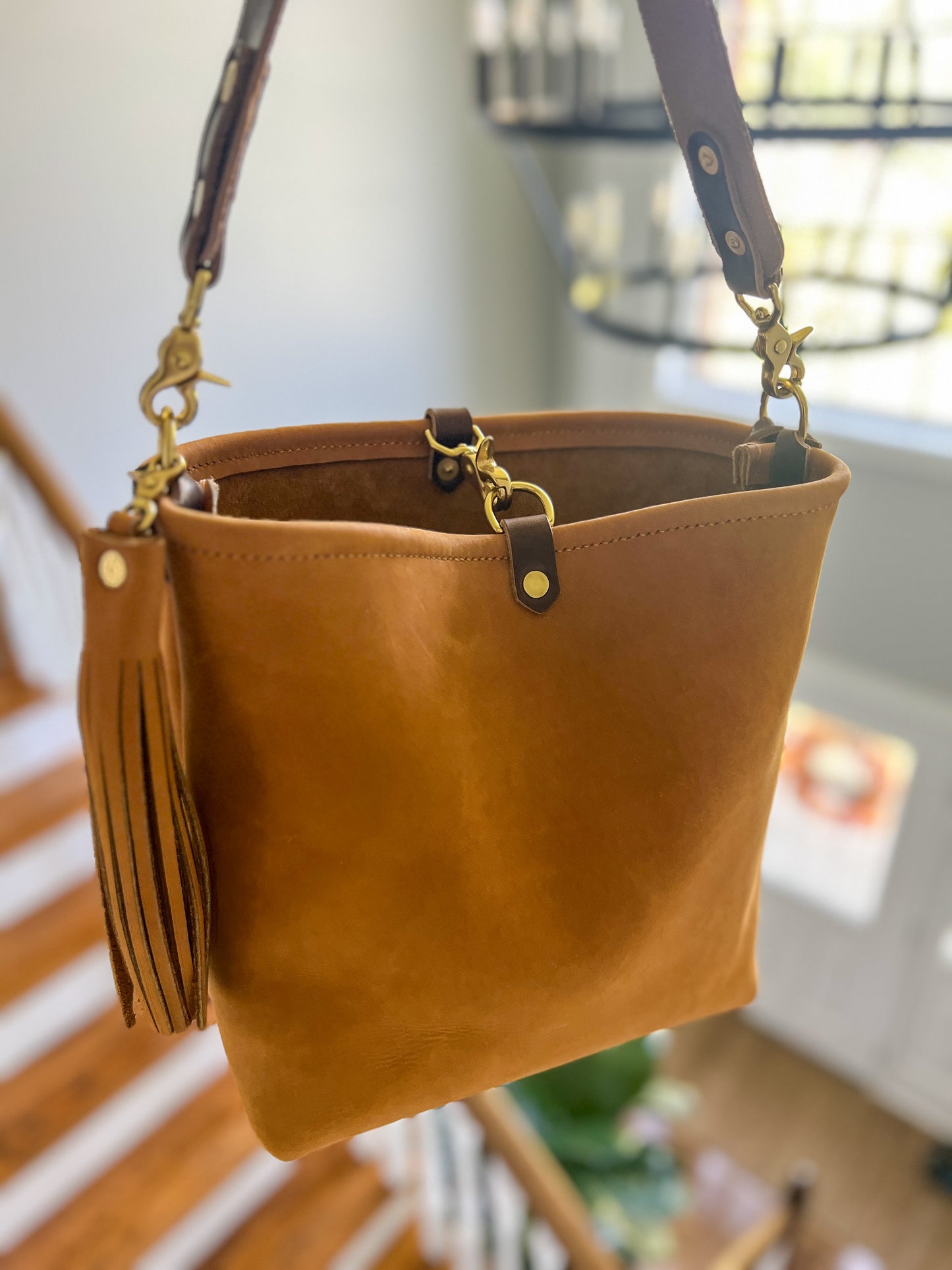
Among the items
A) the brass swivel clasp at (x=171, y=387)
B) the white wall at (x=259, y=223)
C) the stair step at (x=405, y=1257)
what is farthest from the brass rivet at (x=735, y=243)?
the stair step at (x=405, y=1257)

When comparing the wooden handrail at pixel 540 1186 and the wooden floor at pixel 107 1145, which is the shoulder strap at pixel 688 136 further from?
the wooden floor at pixel 107 1145

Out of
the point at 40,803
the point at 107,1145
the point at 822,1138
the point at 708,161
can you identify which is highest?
the point at 708,161

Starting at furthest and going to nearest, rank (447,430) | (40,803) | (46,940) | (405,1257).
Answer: (405,1257) → (40,803) → (46,940) → (447,430)

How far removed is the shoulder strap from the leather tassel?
0.12m

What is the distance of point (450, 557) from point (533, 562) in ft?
0.11

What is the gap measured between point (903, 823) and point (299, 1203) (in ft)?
6.06

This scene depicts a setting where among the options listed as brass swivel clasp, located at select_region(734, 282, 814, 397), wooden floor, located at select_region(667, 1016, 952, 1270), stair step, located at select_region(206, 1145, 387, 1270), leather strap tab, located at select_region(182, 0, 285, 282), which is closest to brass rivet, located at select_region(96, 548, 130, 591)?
leather strap tab, located at select_region(182, 0, 285, 282)

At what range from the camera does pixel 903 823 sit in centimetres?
253

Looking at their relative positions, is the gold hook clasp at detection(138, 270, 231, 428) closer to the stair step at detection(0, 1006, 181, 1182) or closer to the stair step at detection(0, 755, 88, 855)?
the stair step at detection(0, 1006, 181, 1182)

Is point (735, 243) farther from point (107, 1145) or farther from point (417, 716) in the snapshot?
point (107, 1145)

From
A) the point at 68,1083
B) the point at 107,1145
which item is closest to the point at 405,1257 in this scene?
the point at 107,1145

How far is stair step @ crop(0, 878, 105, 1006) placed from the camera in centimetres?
174

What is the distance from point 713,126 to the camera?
36 centimetres

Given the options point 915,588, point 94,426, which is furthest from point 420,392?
point 915,588
